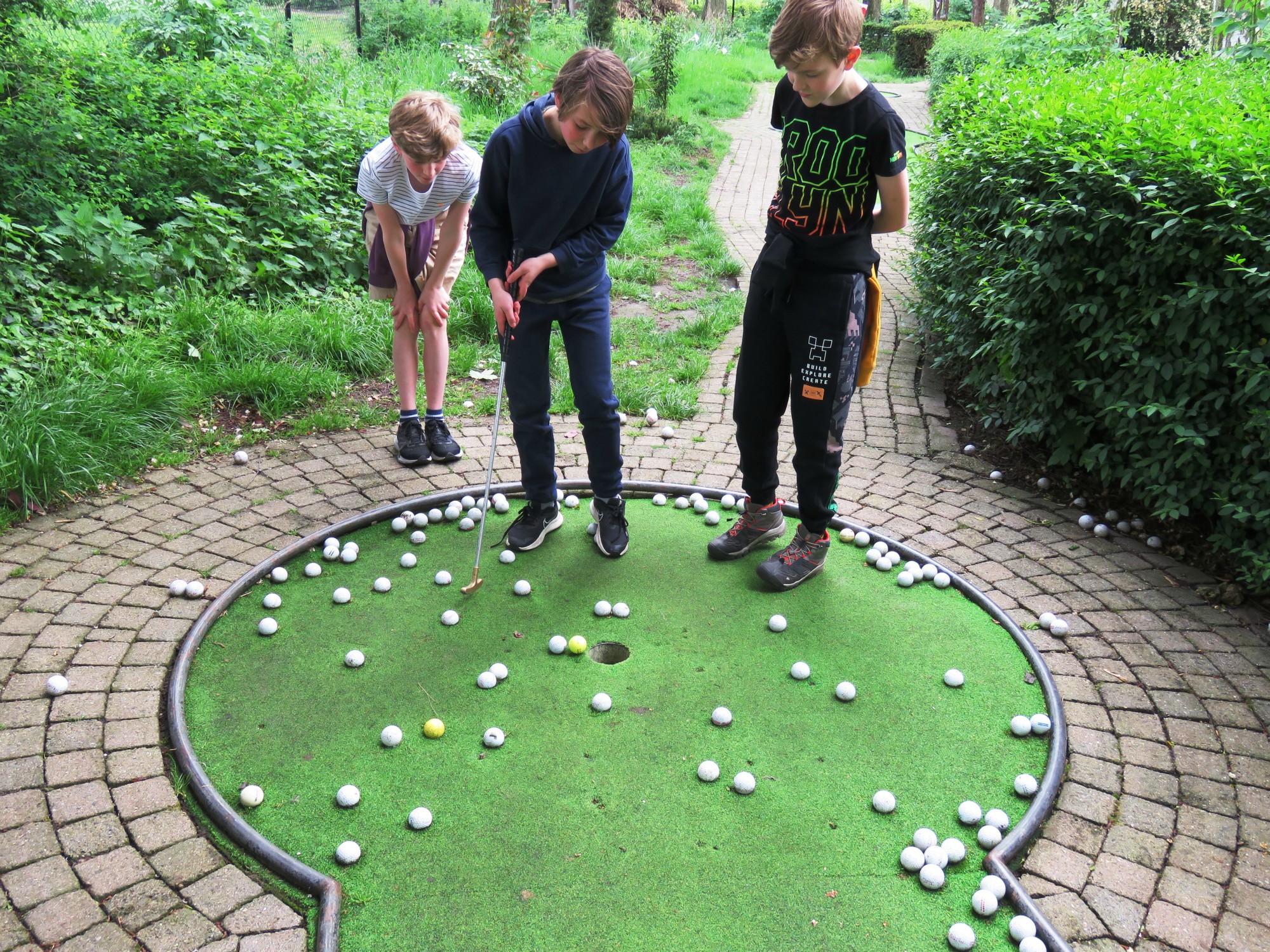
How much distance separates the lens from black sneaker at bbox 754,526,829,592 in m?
3.74

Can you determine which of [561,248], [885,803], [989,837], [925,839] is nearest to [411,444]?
[561,248]

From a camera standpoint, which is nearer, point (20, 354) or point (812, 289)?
point (812, 289)

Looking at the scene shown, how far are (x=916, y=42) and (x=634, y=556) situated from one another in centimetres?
2471

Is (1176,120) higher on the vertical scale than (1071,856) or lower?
higher

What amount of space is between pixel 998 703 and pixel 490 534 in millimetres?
2177

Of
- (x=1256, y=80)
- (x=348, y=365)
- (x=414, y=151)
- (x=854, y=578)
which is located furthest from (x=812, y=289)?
(x=1256, y=80)

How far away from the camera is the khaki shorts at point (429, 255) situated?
443 centimetres

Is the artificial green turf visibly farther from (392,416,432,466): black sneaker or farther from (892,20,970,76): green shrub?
(892,20,970,76): green shrub

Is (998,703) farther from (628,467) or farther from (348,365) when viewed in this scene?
(348,365)

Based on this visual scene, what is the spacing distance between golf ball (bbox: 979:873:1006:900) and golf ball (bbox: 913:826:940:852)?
160 millimetres

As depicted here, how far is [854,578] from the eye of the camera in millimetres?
3869

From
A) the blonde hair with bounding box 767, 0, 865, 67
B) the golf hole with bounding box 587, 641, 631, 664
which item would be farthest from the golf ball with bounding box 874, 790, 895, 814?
the blonde hair with bounding box 767, 0, 865, 67

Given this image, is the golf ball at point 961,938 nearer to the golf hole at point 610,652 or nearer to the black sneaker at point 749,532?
the golf hole at point 610,652

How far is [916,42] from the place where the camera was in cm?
2442
